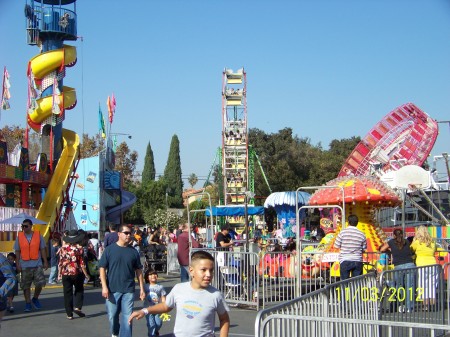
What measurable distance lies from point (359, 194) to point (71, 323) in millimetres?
8370

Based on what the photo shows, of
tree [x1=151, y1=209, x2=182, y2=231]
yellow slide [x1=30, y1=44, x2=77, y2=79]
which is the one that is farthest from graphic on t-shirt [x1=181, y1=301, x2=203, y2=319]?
tree [x1=151, y1=209, x2=182, y2=231]

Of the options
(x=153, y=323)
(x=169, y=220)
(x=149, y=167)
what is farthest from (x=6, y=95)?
(x=149, y=167)

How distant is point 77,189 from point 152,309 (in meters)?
38.9

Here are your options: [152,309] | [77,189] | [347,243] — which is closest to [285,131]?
[77,189]

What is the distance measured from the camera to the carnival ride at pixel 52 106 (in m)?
30.1

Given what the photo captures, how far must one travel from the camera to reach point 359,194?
16.8 meters

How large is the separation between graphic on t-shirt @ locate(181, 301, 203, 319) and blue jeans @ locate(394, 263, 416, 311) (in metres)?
4.31

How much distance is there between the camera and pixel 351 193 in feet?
55.2

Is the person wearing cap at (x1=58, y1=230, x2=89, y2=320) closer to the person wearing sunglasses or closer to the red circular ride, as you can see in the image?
the person wearing sunglasses

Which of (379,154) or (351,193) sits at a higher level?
(379,154)

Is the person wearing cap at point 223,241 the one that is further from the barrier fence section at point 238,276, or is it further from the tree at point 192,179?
the tree at point 192,179

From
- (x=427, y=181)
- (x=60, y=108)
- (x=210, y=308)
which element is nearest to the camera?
(x=210, y=308)

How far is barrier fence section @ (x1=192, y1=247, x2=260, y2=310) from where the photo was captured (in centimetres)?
1303

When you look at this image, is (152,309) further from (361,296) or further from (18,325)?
(18,325)
